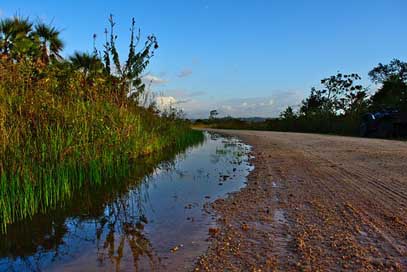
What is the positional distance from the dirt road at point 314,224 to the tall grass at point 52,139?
244 centimetres

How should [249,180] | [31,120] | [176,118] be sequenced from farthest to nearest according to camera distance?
[176,118], [249,180], [31,120]

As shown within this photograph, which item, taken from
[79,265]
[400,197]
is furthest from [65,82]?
[400,197]

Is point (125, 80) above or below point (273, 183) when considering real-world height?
above

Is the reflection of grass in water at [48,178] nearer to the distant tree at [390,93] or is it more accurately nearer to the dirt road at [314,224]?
the dirt road at [314,224]

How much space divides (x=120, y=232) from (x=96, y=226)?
1.53 feet

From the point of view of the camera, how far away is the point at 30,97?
578 centimetres

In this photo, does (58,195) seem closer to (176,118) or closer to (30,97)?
(30,97)

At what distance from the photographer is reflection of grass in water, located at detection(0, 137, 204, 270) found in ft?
11.9

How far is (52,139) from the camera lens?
592 cm

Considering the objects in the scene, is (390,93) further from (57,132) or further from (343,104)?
(57,132)

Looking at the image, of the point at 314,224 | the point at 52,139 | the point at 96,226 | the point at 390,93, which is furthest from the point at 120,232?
the point at 390,93

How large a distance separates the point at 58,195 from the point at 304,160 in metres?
6.30

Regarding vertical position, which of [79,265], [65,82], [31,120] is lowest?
[79,265]

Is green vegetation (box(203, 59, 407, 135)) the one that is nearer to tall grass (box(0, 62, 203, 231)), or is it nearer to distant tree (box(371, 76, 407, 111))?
distant tree (box(371, 76, 407, 111))
